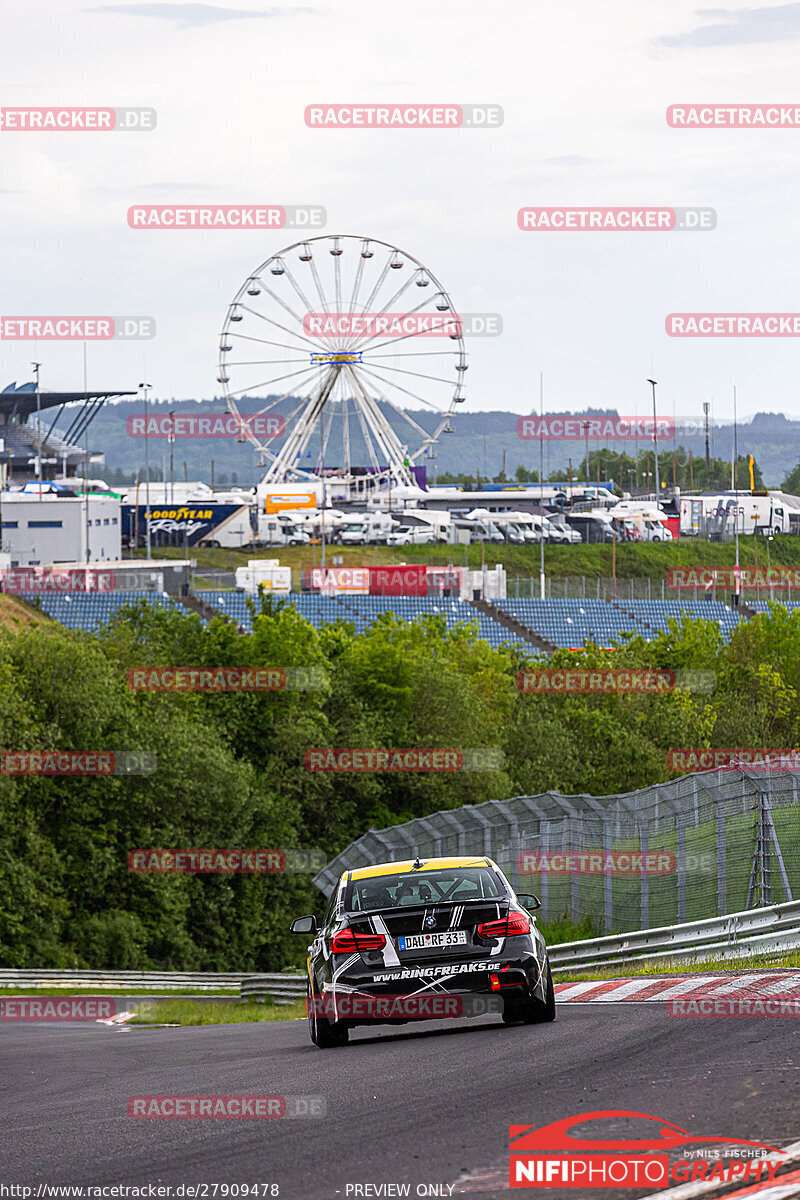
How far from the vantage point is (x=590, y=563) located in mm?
119562

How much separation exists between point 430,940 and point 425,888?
25.3 inches

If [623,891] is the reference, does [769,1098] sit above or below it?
above

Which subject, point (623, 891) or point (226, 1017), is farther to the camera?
point (226, 1017)

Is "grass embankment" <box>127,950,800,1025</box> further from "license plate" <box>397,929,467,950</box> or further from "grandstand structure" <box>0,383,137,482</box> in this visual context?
"grandstand structure" <box>0,383,137,482</box>

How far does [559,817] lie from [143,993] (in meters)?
8.82

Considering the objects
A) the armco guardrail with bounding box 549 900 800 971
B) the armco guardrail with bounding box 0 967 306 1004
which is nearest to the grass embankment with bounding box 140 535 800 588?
the armco guardrail with bounding box 0 967 306 1004

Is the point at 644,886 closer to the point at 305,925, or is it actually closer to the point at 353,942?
the point at 305,925

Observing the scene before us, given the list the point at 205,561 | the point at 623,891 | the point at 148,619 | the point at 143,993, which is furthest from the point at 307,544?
the point at 623,891

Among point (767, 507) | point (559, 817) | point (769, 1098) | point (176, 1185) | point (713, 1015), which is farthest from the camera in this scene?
point (767, 507)

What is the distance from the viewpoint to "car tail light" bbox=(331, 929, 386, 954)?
10.1 metres

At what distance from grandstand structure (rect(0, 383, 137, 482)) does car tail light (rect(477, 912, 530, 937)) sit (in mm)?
128361

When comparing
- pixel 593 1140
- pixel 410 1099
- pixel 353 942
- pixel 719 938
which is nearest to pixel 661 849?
pixel 719 938

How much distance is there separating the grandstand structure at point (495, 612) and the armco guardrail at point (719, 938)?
52745 millimetres

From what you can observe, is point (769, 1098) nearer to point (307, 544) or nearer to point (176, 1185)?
point (176, 1185)
